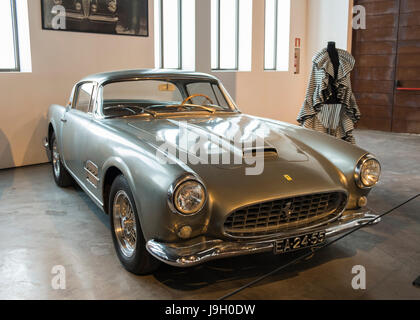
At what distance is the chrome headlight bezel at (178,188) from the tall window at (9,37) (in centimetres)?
433

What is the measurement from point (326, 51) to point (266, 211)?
7.02ft

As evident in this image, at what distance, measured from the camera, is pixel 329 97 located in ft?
13.1

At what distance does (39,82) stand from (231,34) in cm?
417

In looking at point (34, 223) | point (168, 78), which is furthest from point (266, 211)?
point (34, 223)

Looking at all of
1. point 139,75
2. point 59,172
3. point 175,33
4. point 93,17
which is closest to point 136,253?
point 139,75

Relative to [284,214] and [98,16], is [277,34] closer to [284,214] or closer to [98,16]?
[98,16]

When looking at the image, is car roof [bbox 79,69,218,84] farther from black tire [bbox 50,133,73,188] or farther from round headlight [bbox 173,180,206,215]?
round headlight [bbox 173,180,206,215]

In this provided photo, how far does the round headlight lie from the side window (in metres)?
1.77

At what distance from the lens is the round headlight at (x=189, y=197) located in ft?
7.12

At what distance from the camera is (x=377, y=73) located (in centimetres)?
885

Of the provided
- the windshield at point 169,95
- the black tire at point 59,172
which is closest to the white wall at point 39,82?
the black tire at point 59,172

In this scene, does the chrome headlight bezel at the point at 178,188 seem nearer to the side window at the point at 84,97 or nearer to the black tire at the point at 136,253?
the black tire at the point at 136,253

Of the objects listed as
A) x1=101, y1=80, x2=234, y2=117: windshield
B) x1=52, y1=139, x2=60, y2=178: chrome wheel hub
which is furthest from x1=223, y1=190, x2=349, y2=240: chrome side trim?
x1=52, y1=139, x2=60, y2=178: chrome wheel hub

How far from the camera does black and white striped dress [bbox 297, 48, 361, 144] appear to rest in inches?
154
